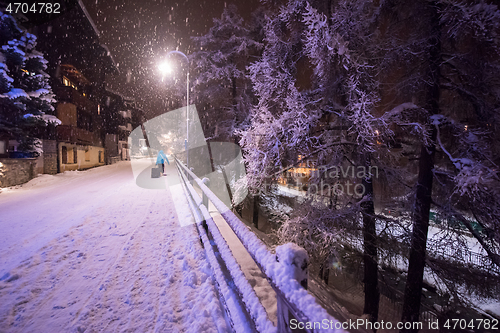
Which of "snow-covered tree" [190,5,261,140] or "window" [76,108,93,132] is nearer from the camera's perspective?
"snow-covered tree" [190,5,261,140]

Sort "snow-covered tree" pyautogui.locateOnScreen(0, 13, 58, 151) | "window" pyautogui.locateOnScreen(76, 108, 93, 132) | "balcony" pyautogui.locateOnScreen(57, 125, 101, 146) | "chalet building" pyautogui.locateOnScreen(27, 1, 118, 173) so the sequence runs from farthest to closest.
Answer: "window" pyautogui.locateOnScreen(76, 108, 93, 132), "balcony" pyautogui.locateOnScreen(57, 125, 101, 146), "chalet building" pyautogui.locateOnScreen(27, 1, 118, 173), "snow-covered tree" pyautogui.locateOnScreen(0, 13, 58, 151)

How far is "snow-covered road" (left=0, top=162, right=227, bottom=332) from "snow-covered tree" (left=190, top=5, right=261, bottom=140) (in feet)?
30.8

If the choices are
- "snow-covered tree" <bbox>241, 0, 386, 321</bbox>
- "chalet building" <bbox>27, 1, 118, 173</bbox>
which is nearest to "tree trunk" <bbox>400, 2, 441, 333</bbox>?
"snow-covered tree" <bbox>241, 0, 386, 321</bbox>

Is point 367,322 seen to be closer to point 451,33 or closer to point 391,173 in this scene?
point 391,173

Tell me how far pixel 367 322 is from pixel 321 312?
6579mm

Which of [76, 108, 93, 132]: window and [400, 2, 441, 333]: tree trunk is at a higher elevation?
[76, 108, 93, 132]: window

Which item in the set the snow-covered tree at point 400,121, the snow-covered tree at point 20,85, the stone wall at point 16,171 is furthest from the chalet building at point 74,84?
the snow-covered tree at point 400,121

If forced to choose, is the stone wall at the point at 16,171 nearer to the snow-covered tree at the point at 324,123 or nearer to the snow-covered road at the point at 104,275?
the snow-covered road at the point at 104,275

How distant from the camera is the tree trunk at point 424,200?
18.5 feet

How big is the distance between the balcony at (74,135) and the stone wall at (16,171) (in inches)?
266

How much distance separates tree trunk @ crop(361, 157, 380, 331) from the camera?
6.24 m

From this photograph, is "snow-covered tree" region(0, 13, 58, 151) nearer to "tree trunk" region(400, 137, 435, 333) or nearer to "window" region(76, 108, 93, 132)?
"window" region(76, 108, 93, 132)

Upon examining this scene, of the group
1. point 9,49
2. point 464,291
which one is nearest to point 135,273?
point 464,291

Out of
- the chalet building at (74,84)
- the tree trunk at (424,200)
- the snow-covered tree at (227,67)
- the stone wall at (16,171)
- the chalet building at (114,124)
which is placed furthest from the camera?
the chalet building at (114,124)
